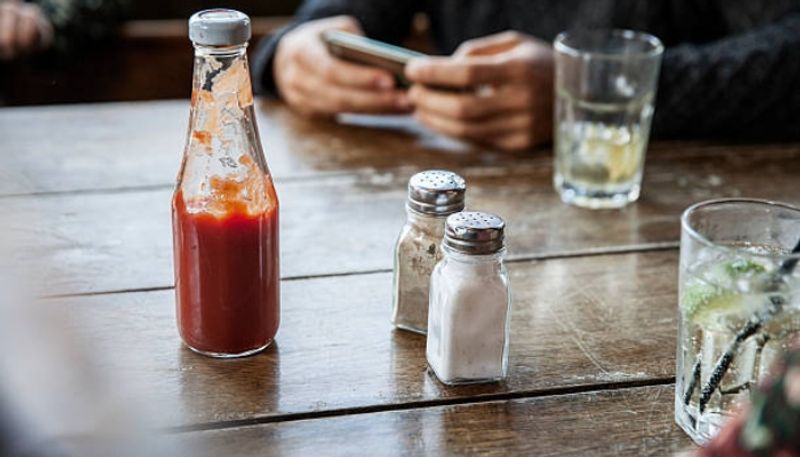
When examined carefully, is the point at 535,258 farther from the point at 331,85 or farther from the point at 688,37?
the point at 688,37

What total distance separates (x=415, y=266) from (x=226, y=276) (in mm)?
162

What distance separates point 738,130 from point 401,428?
886mm

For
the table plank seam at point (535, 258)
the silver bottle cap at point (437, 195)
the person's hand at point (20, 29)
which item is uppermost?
the silver bottle cap at point (437, 195)

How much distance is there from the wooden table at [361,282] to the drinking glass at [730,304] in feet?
0.12

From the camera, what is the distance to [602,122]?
4.35 ft

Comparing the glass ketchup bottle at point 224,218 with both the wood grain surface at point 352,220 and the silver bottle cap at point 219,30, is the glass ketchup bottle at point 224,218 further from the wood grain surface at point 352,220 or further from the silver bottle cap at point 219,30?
the wood grain surface at point 352,220

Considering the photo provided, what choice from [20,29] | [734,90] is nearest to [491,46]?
[734,90]

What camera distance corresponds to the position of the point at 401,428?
0.81m

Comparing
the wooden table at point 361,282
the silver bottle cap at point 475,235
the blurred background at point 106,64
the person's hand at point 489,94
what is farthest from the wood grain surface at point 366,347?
the blurred background at point 106,64

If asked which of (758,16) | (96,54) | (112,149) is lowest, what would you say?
(96,54)

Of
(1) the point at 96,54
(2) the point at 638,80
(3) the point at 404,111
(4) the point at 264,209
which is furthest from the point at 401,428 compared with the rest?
(1) the point at 96,54

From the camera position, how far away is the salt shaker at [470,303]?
83cm

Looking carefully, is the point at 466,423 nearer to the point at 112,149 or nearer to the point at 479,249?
the point at 479,249

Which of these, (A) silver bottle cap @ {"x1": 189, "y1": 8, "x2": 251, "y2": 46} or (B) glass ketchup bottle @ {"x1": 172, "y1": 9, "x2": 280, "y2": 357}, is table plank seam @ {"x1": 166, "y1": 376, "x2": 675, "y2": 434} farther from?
(A) silver bottle cap @ {"x1": 189, "y1": 8, "x2": 251, "y2": 46}
